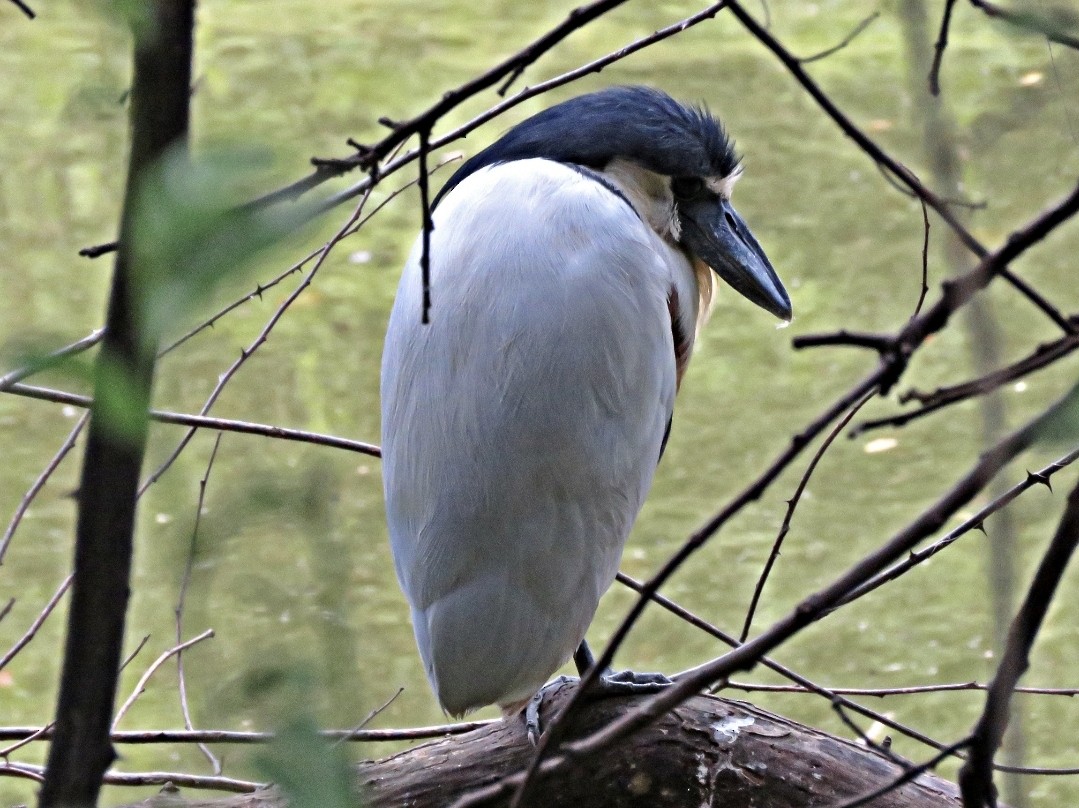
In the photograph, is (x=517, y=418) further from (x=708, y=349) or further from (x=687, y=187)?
(x=708, y=349)

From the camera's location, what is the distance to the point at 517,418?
1308 millimetres

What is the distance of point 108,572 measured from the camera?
37cm

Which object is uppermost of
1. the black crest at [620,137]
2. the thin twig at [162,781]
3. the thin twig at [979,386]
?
the black crest at [620,137]

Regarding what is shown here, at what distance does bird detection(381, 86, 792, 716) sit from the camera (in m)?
1.31

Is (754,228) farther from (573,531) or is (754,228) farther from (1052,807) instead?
(573,531)

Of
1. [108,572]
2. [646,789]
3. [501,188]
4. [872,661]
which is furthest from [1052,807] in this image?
[108,572]

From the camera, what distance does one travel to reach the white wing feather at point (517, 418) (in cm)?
131

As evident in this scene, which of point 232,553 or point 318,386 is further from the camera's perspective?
point 318,386

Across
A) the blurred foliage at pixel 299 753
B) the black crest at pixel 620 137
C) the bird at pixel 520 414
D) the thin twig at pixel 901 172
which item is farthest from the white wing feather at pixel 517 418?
the blurred foliage at pixel 299 753

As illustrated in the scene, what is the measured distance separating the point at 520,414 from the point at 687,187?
48cm

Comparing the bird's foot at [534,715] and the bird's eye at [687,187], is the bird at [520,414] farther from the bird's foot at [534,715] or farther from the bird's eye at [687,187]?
the bird's eye at [687,187]

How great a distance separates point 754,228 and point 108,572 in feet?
13.5

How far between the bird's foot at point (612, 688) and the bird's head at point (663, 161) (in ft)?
1.57

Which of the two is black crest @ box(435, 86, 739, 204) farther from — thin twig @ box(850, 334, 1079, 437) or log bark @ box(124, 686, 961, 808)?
thin twig @ box(850, 334, 1079, 437)
